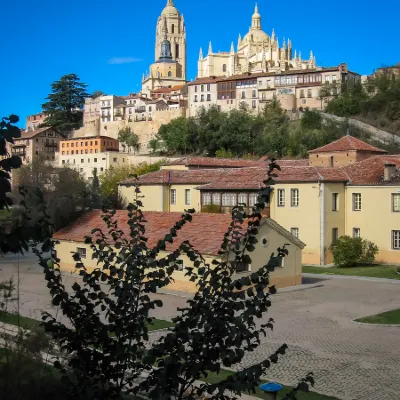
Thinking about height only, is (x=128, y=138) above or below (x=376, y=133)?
above

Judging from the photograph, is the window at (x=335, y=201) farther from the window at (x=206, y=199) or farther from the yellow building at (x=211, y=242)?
the yellow building at (x=211, y=242)

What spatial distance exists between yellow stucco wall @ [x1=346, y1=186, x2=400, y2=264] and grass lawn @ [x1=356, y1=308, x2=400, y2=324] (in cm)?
1388

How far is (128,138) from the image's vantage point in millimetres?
103250

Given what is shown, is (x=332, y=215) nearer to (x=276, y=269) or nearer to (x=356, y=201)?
(x=356, y=201)

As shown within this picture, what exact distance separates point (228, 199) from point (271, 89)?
58022 mm

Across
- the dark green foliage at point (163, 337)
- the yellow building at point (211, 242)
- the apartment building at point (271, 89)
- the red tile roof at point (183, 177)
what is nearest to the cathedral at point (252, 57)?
the apartment building at point (271, 89)

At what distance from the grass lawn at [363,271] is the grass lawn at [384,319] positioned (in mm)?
9523

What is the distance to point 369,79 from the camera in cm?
8756

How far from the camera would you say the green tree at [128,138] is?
10281 centimetres

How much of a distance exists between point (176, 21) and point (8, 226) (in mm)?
159856

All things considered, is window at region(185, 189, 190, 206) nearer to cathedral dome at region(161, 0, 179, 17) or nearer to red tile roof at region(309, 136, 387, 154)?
red tile roof at region(309, 136, 387, 154)

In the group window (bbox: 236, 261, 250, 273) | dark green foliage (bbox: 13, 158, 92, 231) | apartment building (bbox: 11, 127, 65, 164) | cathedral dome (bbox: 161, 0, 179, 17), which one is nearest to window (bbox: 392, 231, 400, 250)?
window (bbox: 236, 261, 250, 273)

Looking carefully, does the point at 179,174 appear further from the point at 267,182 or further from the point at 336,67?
the point at 336,67

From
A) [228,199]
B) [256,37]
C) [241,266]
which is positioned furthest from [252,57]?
[241,266]
